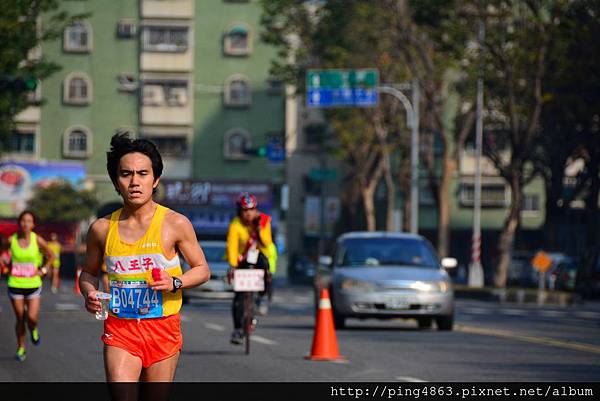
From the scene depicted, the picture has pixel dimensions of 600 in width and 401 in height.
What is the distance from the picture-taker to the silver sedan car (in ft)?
80.5

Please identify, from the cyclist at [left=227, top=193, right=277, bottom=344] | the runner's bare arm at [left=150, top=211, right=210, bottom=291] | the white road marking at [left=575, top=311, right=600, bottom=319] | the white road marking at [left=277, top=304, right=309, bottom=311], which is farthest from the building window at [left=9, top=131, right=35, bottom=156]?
the runner's bare arm at [left=150, top=211, right=210, bottom=291]

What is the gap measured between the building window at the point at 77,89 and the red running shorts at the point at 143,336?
75.9m

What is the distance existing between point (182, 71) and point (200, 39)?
6.06ft

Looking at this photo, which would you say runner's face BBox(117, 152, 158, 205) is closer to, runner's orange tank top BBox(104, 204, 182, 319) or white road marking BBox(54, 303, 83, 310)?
runner's orange tank top BBox(104, 204, 182, 319)

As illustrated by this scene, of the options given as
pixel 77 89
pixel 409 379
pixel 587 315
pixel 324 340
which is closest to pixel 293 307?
pixel 587 315

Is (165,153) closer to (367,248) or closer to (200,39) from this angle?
(200,39)

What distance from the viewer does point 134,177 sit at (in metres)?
8.24

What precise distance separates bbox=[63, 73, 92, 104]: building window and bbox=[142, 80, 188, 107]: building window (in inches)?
110

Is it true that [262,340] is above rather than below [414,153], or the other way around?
below

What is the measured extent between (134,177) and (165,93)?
76046 millimetres

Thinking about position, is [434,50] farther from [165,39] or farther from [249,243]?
[165,39]

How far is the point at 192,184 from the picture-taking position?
8325 centimetres

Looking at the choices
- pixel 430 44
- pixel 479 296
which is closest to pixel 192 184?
pixel 430 44

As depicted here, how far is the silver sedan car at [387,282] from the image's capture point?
2453cm
